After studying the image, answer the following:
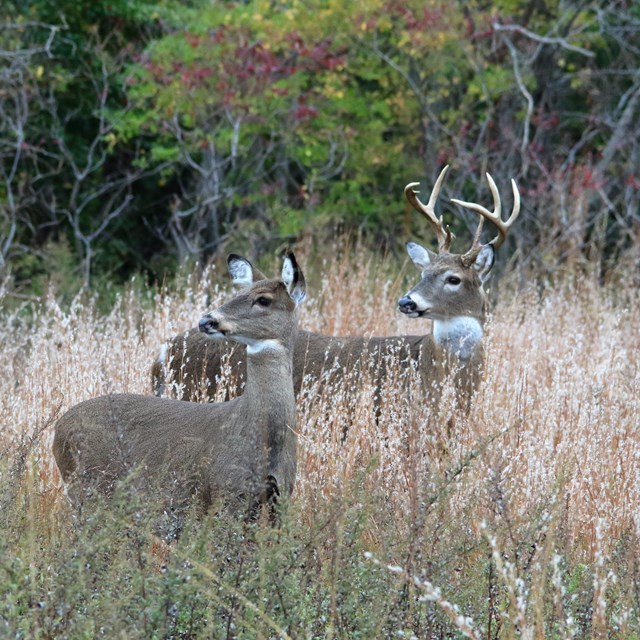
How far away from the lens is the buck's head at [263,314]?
486cm

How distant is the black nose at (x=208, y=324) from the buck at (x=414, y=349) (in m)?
2.00

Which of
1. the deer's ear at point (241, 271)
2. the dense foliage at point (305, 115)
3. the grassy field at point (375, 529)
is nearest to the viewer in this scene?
the grassy field at point (375, 529)

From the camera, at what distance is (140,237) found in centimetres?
1814

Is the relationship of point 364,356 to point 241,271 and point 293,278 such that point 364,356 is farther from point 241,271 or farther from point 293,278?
point 293,278

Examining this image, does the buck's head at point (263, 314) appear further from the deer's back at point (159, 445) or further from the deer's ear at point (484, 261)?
the deer's ear at point (484, 261)

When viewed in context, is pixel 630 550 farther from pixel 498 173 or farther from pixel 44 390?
pixel 498 173

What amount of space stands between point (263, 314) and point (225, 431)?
50cm

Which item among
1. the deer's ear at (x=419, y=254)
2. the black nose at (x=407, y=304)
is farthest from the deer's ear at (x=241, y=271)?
the deer's ear at (x=419, y=254)

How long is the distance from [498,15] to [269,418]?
1102cm

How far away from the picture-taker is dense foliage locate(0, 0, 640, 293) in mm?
13703

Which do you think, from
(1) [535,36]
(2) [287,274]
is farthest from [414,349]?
(1) [535,36]

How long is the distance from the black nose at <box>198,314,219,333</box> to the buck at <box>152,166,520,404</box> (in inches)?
78.8

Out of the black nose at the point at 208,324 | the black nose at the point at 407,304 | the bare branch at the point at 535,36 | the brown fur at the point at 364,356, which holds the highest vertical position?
the bare branch at the point at 535,36

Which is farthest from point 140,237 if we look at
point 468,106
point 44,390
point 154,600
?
point 154,600
